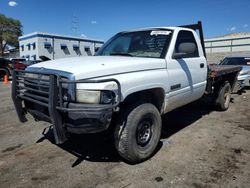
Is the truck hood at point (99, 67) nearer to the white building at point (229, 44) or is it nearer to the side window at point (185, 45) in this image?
the side window at point (185, 45)

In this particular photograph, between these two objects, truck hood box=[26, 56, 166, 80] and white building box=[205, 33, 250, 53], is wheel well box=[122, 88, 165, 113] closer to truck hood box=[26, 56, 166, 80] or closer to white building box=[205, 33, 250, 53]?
truck hood box=[26, 56, 166, 80]

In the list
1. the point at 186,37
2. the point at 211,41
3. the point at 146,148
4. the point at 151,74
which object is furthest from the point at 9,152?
the point at 211,41

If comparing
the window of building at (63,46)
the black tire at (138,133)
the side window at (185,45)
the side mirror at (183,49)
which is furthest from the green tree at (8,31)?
the black tire at (138,133)

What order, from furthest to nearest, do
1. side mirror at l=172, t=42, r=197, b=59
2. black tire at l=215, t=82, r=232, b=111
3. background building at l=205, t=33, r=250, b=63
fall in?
background building at l=205, t=33, r=250, b=63
black tire at l=215, t=82, r=232, b=111
side mirror at l=172, t=42, r=197, b=59

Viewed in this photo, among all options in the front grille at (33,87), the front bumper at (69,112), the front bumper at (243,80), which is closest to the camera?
the front bumper at (69,112)

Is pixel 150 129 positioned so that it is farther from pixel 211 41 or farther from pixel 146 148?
pixel 211 41

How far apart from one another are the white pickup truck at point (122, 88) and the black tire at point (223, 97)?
1770 millimetres

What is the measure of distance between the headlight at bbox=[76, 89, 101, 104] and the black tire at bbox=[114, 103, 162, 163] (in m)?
0.57

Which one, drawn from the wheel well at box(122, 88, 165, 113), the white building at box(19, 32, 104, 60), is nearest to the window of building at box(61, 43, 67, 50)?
the white building at box(19, 32, 104, 60)

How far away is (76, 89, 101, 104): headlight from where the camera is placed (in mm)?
3287

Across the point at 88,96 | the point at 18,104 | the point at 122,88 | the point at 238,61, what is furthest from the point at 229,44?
the point at 88,96

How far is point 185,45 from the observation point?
4.48 metres

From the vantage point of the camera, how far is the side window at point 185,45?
4.51 meters

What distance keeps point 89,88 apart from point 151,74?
112 cm
